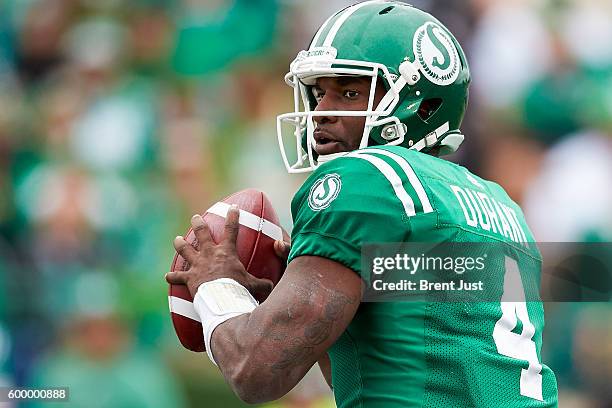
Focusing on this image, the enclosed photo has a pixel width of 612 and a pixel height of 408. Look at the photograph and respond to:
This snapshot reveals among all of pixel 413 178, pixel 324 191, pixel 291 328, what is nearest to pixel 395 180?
pixel 413 178

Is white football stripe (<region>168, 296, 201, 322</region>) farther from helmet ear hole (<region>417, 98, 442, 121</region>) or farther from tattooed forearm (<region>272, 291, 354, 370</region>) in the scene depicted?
helmet ear hole (<region>417, 98, 442, 121</region>)

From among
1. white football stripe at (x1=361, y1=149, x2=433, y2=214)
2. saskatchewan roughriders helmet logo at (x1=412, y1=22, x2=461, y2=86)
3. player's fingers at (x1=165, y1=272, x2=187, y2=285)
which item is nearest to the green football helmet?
saskatchewan roughriders helmet logo at (x1=412, y1=22, x2=461, y2=86)

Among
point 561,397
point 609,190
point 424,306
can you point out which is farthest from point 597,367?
point 424,306

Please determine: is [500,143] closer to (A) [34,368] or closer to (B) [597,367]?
(B) [597,367]

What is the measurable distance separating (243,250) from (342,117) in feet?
1.48

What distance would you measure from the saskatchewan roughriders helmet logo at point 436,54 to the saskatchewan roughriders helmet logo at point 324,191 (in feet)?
1.97

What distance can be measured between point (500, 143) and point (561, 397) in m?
1.39

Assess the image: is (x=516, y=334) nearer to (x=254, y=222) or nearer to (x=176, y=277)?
(x=254, y=222)

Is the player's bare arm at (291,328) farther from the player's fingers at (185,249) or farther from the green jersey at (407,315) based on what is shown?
the player's fingers at (185,249)

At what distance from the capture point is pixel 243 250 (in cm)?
236

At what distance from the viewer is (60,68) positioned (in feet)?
19.1

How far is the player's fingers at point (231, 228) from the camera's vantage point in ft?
7.63

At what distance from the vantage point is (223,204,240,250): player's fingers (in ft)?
7.63

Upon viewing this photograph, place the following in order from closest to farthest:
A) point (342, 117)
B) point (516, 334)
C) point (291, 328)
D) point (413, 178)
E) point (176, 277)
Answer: point (291, 328) < point (413, 178) < point (516, 334) < point (176, 277) < point (342, 117)
